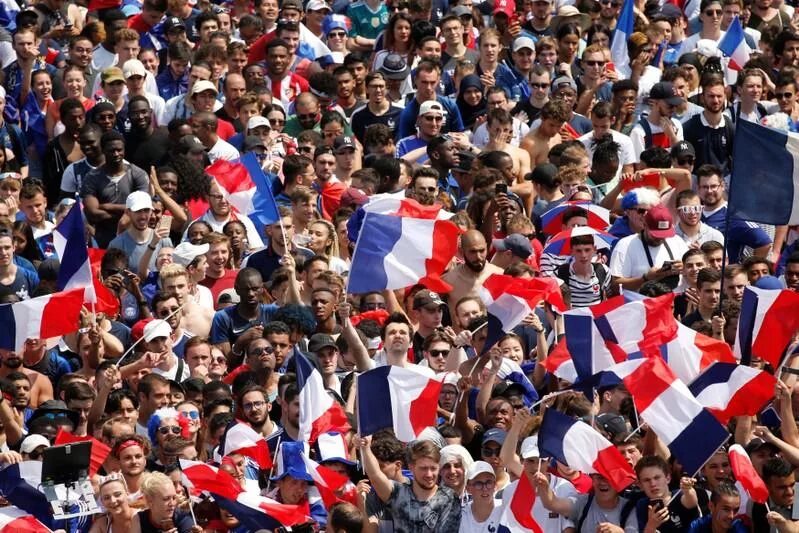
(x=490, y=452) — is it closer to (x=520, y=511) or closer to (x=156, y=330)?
(x=520, y=511)

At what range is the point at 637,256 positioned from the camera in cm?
1873

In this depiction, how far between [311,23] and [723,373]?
30.4ft

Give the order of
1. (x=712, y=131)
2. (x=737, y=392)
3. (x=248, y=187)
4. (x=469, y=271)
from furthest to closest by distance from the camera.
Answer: (x=712, y=131) → (x=248, y=187) → (x=469, y=271) → (x=737, y=392)

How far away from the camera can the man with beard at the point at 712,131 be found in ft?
69.0

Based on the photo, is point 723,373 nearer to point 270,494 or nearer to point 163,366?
point 270,494

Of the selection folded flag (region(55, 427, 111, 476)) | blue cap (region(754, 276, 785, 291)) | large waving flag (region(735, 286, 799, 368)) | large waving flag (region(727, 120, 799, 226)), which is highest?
large waving flag (region(727, 120, 799, 226))

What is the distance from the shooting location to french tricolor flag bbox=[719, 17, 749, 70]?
23.5 meters

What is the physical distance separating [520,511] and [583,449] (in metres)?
0.51

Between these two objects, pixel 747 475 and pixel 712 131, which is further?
pixel 712 131

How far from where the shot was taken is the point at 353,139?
2083cm

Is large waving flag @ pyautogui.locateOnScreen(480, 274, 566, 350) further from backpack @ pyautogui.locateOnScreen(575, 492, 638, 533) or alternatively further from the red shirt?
the red shirt

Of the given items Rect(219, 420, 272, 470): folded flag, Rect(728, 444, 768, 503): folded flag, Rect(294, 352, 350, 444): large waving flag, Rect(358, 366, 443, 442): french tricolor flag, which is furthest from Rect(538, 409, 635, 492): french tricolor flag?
Rect(219, 420, 272, 470): folded flag

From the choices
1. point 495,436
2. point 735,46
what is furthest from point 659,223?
point 735,46

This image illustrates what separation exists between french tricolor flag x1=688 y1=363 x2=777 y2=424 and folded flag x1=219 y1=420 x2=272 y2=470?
2648mm
